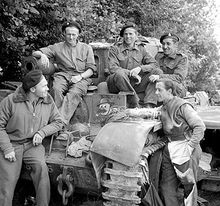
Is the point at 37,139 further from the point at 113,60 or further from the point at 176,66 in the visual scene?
the point at 176,66

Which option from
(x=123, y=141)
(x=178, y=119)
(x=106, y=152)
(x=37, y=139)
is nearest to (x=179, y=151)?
(x=178, y=119)

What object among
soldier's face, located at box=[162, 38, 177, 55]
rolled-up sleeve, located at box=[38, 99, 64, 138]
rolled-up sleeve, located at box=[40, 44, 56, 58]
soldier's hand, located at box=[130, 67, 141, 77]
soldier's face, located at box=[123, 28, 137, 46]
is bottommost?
rolled-up sleeve, located at box=[38, 99, 64, 138]

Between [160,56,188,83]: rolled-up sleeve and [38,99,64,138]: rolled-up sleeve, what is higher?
[160,56,188,83]: rolled-up sleeve

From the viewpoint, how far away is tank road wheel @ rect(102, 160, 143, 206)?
4.10m

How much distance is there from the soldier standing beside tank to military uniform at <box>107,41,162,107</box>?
0.87 m

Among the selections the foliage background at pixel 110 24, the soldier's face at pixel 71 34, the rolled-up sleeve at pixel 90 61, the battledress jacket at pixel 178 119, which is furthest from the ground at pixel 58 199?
the foliage background at pixel 110 24

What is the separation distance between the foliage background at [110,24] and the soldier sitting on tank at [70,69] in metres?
1.60

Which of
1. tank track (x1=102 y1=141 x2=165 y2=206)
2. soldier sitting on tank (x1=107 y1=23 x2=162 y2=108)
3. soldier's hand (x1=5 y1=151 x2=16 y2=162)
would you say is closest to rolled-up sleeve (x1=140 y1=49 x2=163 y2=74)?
soldier sitting on tank (x1=107 y1=23 x2=162 y2=108)

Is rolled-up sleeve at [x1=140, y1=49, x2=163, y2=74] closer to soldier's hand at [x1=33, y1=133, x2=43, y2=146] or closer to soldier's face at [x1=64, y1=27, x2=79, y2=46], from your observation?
soldier's face at [x1=64, y1=27, x2=79, y2=46]

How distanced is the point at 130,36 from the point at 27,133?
95.7 inches

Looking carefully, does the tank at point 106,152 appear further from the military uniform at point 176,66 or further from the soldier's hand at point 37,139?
the military uniform at point 176,66

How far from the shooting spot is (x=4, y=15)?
26.2 feet

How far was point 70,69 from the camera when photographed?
606 cm

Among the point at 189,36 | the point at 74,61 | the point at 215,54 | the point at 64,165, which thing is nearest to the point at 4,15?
the point at 74,61
